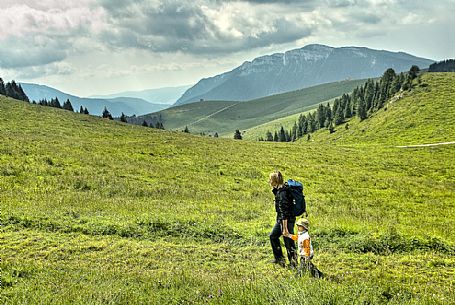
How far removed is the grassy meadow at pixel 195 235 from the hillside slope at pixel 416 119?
55883 millimetres

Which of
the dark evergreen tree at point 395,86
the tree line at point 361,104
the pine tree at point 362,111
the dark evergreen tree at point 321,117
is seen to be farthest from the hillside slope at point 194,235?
the dark evergreen tree at point 321,117

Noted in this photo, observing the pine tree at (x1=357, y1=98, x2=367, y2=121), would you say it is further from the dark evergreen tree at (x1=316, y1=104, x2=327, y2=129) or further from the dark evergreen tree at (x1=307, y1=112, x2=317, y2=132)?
the dark evergreen tree at (x1=307, y1=112, x2=317, y2=132)

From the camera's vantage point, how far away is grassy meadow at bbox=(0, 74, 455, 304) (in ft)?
19.9

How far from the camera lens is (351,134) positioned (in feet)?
354

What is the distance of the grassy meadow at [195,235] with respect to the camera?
6055mm

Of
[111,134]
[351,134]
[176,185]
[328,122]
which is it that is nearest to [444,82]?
[351,134]

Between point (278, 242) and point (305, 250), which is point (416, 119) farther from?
point (305, 250)

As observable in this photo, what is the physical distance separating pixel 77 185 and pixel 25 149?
39.9 ft

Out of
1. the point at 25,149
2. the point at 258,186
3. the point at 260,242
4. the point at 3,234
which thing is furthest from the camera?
the point at 25,149

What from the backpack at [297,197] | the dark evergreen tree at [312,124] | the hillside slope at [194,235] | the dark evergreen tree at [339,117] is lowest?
the dark evergreen tree at [312,124]

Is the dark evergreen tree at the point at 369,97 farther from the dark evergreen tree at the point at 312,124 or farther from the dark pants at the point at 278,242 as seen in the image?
the dark pants at the point at 278,242

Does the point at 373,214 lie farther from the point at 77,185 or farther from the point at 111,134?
the point at 111,134

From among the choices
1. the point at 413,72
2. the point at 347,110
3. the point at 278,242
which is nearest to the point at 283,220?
the point at 278,242

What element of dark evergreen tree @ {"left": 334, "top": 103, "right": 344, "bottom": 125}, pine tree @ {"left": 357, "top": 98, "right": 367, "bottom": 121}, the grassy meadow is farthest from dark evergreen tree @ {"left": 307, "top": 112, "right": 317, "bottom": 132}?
the grassy meadow
